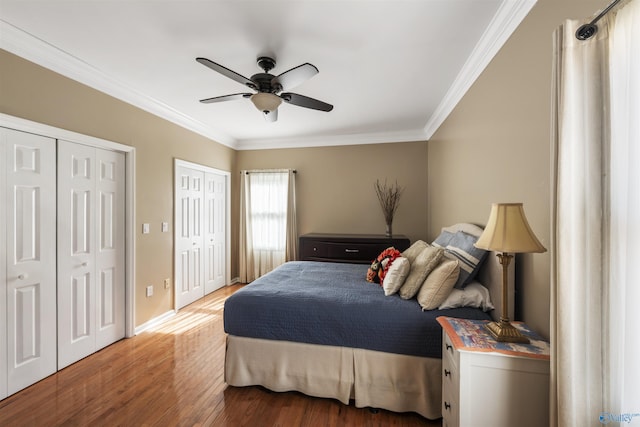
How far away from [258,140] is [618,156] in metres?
4.47

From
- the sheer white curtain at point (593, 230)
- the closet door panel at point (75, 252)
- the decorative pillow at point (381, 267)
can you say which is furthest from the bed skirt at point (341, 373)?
the closet door panel at point (75, 252)

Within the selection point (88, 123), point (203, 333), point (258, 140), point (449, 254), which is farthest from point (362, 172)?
point (88, 123)

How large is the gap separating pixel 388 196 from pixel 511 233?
3127 mm

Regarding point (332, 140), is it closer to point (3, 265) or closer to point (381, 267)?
point (381, 267)

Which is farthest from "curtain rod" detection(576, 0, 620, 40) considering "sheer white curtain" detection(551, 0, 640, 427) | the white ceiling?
the white ceiling

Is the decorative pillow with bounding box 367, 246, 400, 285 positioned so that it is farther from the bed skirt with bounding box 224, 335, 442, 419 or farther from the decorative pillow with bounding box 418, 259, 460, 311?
the bed skirt with bounding box 224, 335, 442, 419

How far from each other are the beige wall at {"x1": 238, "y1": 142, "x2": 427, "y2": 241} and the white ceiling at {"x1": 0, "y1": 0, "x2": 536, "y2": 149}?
123 centimetres

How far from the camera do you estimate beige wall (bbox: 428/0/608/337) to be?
1.34 metres

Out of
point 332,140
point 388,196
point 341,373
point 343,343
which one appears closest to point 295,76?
point 343,343

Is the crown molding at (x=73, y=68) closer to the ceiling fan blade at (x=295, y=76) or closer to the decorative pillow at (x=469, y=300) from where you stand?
the ceiling fan blade at (x=295, y=76)

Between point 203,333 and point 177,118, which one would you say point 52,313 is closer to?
point 203,333

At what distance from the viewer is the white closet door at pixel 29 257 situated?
193cm

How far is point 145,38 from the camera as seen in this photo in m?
1.94

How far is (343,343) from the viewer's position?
183 cm
